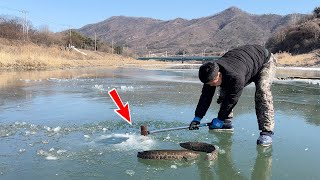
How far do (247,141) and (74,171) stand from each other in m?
2.26

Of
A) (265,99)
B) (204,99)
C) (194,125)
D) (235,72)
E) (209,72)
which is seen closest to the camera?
(209,72)

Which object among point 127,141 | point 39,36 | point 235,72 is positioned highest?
point 39,36

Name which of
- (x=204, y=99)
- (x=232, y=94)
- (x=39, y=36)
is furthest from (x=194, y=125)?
(x=39, y=36)

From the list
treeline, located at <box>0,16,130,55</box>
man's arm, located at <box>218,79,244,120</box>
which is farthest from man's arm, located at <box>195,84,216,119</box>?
treeline, located at <box>0,16,130,55</box>

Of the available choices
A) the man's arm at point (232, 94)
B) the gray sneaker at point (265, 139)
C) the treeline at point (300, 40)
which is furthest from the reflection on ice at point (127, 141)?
the treeline at point (300, 40)

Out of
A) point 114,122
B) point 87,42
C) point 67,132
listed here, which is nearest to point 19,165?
point 67,132

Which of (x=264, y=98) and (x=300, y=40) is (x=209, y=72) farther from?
(x=300, y=40)

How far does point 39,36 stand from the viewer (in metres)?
58.4

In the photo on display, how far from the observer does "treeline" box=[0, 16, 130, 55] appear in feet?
168

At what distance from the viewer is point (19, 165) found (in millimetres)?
3961

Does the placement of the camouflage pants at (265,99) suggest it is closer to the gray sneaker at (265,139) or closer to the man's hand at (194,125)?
the gray sneaker at (265,139)

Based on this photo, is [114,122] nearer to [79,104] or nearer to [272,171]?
[79,104]

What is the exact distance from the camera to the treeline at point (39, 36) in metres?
51.2

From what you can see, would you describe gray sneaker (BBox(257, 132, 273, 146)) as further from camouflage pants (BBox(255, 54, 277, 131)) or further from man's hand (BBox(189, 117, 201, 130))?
man's hand (BBox(189, 117, 201, 130))
